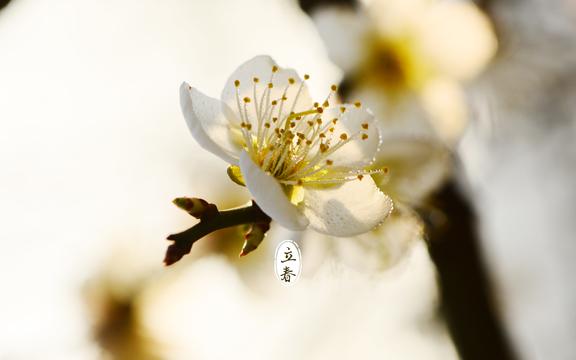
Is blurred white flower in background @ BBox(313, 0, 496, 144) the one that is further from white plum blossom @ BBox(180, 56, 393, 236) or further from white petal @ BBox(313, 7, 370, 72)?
white plum blossom @ BBox(180, 56, 393, 236)

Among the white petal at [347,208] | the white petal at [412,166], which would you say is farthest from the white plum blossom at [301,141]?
the white petal at [412,166]

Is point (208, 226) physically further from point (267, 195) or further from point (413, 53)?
point (413, 53)

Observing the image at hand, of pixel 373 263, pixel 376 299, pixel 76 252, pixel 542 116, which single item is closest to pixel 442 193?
pixel 373 263

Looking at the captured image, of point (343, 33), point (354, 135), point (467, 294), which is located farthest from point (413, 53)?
point (467, 294)

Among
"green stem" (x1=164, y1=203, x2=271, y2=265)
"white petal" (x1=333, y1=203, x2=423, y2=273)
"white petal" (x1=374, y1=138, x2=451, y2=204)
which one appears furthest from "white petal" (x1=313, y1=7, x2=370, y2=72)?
"green stem" (x1=164, y1=203, x2=271, y2=265)

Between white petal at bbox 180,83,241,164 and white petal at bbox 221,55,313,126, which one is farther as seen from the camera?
white petal at bbox 221,55,313,126

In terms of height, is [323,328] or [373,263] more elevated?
[373,263]

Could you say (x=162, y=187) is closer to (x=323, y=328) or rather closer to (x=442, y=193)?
(x=323, y=328)
